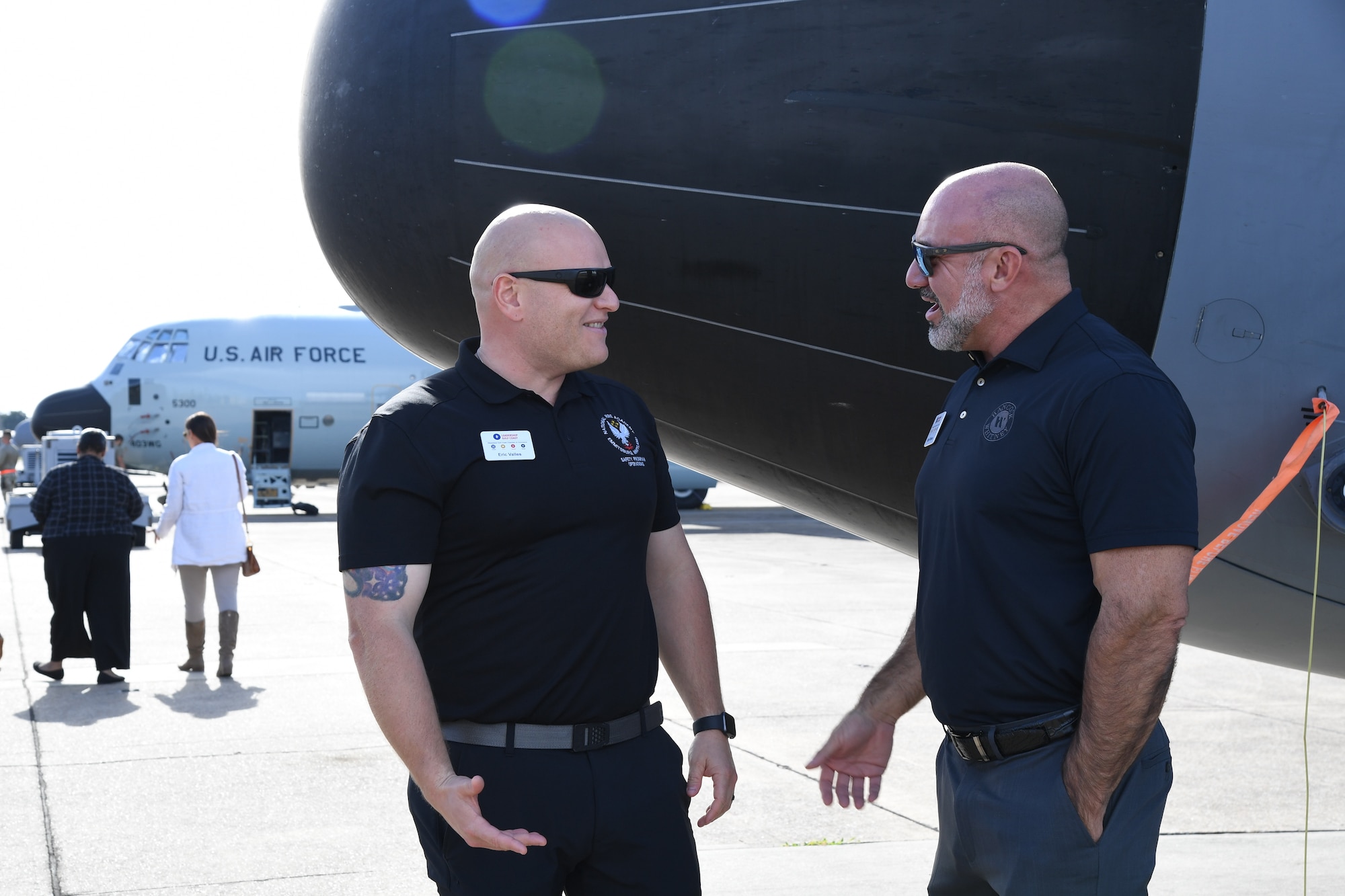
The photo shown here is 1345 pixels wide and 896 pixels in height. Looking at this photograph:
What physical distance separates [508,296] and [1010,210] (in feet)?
3.14

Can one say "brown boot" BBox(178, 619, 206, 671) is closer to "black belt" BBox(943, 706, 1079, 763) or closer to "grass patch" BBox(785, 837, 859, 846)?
"grass patch" BBox(785, 837, 859, 846)

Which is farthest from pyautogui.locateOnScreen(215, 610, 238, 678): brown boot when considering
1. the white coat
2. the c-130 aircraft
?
the c-130 aircraft


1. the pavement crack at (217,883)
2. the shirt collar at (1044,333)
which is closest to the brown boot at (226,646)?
the pavement crack at (217,883)

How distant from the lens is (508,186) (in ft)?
10.6

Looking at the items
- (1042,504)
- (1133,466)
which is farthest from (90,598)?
(1133,466)

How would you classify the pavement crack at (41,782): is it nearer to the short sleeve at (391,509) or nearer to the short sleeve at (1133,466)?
the short sleeve at (391,509)

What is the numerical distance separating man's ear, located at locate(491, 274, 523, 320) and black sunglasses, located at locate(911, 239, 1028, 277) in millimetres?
761

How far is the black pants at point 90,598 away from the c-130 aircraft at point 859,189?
19.5 feet

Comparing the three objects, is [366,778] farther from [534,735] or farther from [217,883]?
[534,735]

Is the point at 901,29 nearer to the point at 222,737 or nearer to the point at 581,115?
the point at 581,115

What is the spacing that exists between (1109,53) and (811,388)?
100 cm

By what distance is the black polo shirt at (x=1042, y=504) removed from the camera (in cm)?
208

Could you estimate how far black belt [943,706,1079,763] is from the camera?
2248 millimetres

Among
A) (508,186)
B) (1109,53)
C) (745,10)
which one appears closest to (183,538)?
(508,186)
